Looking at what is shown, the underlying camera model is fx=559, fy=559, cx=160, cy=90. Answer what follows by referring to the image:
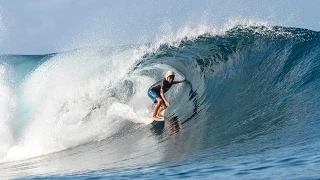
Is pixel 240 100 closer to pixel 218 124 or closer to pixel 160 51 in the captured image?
pixel 218 124

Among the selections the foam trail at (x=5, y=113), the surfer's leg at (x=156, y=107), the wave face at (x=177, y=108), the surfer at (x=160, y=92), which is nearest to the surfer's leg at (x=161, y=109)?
the surfer at (x=160, y=92)

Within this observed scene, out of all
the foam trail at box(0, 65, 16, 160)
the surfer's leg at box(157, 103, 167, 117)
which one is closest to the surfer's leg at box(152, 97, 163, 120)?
the surfer's leg at box(157, 103, 167, 117)

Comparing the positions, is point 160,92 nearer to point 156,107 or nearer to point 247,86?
point 156,107

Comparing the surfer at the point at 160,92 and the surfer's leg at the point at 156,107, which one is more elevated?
the surfer at the point at 160,92

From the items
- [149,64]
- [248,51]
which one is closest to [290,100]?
[248,51]

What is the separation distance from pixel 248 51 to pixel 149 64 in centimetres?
293

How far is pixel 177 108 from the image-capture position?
13.3 meters

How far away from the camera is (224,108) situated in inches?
465

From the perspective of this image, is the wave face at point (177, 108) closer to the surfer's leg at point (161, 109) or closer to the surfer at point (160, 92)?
the surfer's leg at point (161, 109)

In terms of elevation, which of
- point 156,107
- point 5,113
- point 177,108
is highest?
point 5,113

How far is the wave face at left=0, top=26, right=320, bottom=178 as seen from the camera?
24.5ft

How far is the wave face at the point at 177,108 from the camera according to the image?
293 inches

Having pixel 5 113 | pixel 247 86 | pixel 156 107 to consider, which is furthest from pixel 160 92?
pixel 5 113

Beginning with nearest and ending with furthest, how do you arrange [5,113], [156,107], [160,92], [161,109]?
[156,107], [160,92], [161,109], [5,113]
